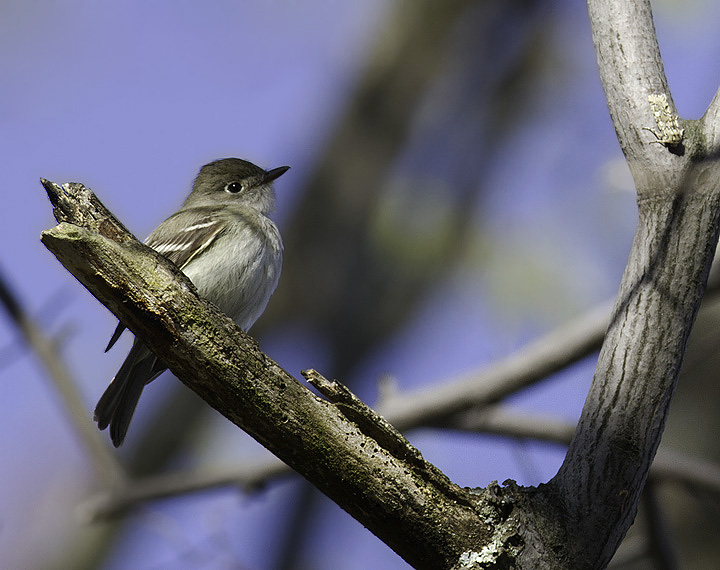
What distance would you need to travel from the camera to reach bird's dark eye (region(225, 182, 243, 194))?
6.47 metres

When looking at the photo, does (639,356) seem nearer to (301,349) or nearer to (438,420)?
(438,420)

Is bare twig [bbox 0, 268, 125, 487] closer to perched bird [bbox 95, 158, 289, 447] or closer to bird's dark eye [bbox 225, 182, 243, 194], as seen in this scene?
perched bird [bbox 95, 158, 289, 447]

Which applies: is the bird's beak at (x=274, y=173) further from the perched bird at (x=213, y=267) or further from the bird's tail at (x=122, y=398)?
the bird's tail at (x=122, y=398)

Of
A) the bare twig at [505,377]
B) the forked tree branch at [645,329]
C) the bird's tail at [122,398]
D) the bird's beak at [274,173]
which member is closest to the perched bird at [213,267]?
the bird's tail at [122,398]

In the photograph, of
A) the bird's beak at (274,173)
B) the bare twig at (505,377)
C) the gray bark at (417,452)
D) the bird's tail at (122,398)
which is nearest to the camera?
the gray bark at (417,452)

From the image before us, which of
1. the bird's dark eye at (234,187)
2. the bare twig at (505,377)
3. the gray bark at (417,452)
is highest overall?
the bird's dark eye at (234,187)

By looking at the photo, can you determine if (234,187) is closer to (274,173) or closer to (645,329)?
(274,173)

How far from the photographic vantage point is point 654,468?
4281 millimetres

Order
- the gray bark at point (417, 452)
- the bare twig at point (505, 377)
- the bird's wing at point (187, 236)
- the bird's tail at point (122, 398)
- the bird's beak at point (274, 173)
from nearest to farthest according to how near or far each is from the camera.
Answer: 1. the gray bark at point (417, 452)
2. the bare twig at point (505, 377)
3. the bird's tail at point (122, 398)
4. the bird's wing at point (187, 236)
5. the bird's beak at point (274, 173)

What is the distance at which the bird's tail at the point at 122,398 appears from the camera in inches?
195

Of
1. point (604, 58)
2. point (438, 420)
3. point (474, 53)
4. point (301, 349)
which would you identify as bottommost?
point (438, 420)

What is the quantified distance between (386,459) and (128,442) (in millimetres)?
5821

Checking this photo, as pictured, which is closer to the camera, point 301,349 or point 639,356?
point 639,356

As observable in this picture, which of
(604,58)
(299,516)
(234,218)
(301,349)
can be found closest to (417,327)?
(301,349)
